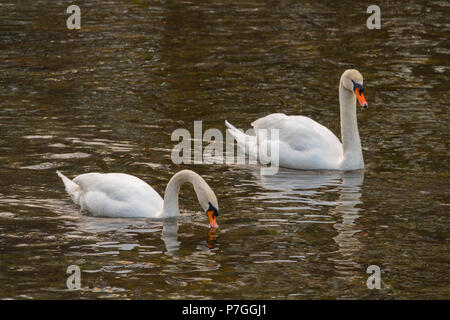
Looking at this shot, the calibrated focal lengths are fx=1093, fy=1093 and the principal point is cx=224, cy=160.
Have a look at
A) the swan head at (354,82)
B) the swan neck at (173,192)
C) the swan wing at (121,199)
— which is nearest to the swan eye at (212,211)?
the swan neck at (173,192)

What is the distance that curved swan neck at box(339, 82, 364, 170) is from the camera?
1458 cm

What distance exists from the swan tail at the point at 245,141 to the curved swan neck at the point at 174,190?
3239 mm

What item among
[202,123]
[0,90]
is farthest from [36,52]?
[202,123]

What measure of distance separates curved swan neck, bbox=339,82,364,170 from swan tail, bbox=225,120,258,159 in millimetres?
1358

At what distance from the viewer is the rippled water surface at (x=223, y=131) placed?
425 inches

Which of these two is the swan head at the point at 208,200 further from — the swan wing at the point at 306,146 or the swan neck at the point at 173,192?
the swan wing at the point at 306,146

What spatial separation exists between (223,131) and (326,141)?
206 cm

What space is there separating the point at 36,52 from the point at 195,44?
3.11 meters

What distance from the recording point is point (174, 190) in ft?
40.1

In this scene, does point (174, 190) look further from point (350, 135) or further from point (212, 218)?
point (350, 135)

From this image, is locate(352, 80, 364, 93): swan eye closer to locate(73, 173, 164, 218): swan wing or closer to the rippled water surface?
the rippled water surface

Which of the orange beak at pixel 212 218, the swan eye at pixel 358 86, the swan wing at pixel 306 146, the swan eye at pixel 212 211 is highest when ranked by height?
the swan eye at pixel 358 86

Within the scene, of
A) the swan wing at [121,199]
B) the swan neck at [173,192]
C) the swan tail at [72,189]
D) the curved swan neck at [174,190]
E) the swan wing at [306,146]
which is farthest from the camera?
the swan wing at [306,146]
